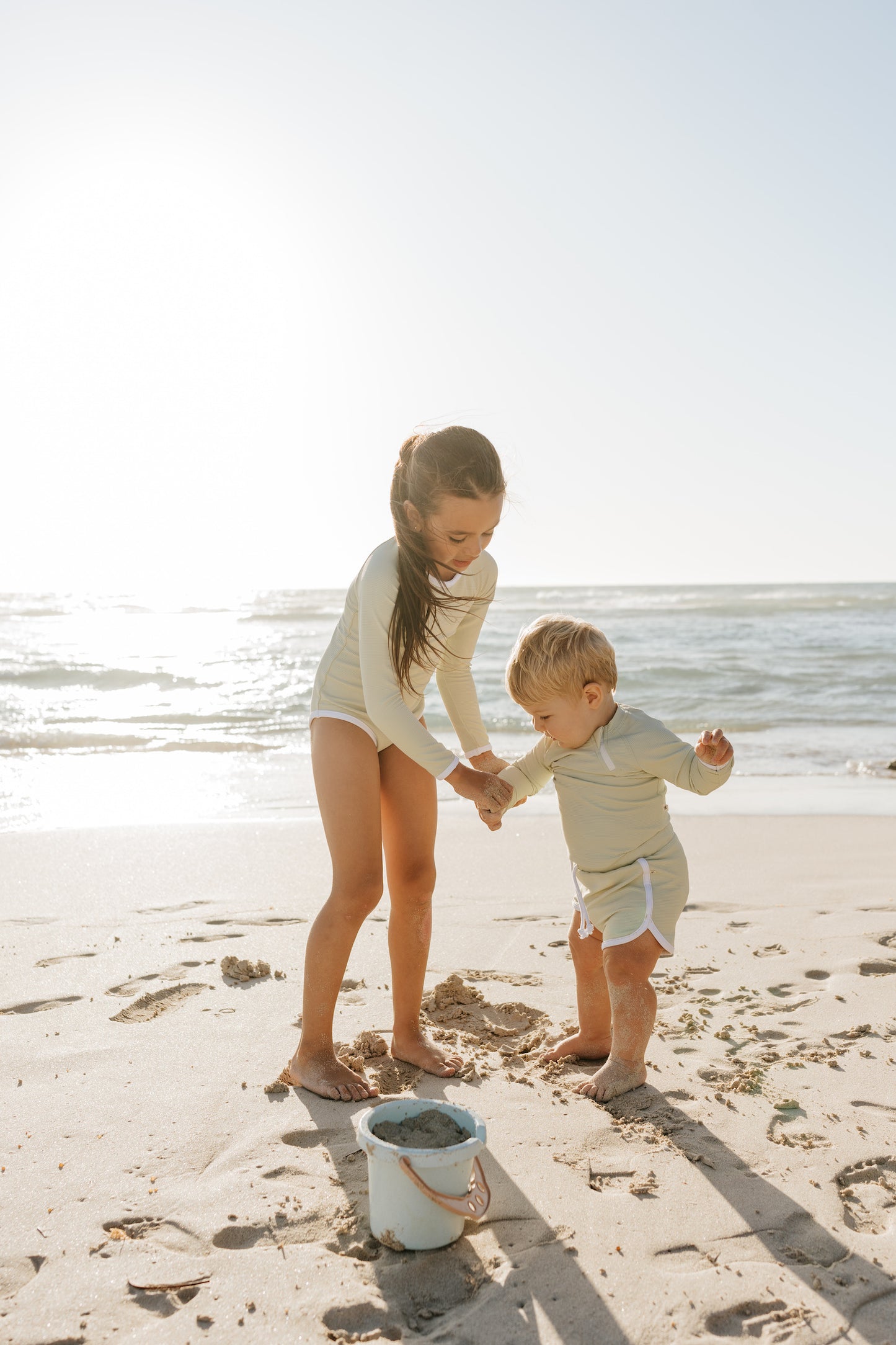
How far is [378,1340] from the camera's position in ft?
6.17

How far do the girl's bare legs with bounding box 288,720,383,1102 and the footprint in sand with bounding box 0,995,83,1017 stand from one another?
96 centimetres

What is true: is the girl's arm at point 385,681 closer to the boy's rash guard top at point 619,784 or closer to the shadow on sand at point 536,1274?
the boy's rash guard top at point 619,784

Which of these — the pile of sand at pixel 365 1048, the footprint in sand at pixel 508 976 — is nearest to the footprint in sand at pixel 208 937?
the footprint in sand at pixel 508 976

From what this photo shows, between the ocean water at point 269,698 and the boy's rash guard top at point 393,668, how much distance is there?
11.7 ft

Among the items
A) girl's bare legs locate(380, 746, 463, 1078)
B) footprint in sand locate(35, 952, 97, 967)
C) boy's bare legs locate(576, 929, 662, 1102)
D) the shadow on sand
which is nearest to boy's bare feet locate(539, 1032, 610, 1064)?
boy's bare legs locate(576, 929, 662, 1102)

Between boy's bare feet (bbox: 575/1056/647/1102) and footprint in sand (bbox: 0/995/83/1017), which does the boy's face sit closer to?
boy's bare feet (bbox: 575/1056/647/1102)

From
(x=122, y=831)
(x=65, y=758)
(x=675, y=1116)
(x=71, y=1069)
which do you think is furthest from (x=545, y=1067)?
(x=65, y=758)

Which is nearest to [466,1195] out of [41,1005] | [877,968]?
[41,1005]

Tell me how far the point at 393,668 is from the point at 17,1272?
5.63 feet

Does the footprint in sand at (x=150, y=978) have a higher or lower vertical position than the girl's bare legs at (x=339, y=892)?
lower

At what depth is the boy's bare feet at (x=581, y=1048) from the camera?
317 centimetres

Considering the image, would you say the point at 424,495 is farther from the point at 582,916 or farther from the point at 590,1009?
the point at 590,1009

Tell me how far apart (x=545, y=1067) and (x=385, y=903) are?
182 cm

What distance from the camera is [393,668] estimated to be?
302 cm
